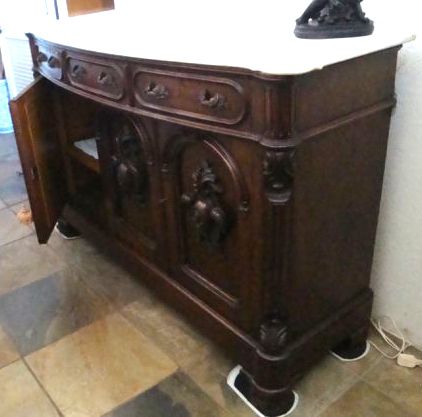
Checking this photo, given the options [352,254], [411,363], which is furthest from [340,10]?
[411,363]

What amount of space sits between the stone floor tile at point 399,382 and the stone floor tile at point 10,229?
150 cm

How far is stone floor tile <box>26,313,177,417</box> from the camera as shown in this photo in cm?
125

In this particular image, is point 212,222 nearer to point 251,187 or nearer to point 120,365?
point 251,187

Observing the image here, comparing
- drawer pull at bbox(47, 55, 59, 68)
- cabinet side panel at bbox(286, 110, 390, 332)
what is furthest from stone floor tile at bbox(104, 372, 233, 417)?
drawer pull at bbox(47, 55, 59, 68)

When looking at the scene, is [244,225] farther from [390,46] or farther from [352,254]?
[390,46]

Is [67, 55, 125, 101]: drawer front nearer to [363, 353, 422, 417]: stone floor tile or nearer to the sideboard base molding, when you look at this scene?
the sideboard base molding

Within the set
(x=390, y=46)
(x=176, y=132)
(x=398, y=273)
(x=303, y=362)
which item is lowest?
(x=303, y=362)

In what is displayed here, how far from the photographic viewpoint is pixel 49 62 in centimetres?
144

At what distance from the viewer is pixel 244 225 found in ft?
3.31

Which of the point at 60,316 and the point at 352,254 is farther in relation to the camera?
the point at 60,316

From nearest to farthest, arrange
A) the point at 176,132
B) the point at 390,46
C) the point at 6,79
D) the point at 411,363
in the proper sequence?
the point at 390,46, the point at 176,132, the point at 411,363, the point at 6,79

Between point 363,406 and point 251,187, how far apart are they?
67 centimetres

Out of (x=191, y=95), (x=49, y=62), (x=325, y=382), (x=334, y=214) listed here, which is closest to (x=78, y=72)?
(x=49, y=62)

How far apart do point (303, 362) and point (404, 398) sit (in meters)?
0.29
